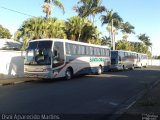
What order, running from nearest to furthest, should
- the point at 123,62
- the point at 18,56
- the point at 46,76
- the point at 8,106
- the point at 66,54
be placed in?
1. the point at 8,106
2. the point at 46,76
3. the point at 66,54
4. the point at 18,56
5. the point at 123,62

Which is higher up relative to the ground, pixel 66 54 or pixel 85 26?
pixel 85 26

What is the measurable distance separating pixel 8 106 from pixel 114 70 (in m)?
32.1

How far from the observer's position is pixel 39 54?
912 inches

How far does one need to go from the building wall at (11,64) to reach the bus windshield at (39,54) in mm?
2519

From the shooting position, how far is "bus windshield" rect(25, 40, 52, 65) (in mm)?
22922

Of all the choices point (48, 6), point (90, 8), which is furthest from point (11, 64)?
point (90, 8)

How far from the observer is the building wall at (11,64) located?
24922mm

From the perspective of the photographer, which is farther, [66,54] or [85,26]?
[85,26]

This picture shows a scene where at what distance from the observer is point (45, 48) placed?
75.9 feet

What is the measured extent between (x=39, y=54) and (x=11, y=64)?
12.6ft

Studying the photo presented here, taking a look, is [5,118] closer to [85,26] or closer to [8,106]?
[8,106]

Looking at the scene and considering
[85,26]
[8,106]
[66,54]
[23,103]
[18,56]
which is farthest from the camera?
[85,26]

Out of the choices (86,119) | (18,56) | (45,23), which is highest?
(45,23)

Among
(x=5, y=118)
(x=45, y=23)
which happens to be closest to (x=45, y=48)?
(x=45, y=23)
